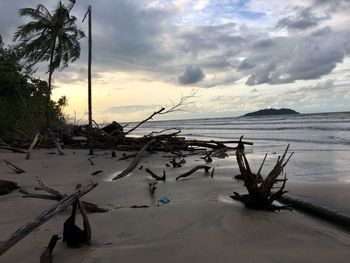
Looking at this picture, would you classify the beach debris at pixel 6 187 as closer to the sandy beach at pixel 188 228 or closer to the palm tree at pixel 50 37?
the sandy beach at pixel 188 228

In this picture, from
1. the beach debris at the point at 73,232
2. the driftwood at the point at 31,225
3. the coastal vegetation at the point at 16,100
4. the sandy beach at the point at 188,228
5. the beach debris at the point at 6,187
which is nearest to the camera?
the driftwood at the point at 31,225

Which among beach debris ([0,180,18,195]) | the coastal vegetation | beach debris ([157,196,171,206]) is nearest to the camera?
beach debris ([157,196,171,206])

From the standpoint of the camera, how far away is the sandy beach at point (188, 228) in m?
3.09

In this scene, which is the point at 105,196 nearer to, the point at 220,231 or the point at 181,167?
the point at 220,231

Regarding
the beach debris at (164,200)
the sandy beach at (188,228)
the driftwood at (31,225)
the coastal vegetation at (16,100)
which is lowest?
the sandy beach at (188,228)

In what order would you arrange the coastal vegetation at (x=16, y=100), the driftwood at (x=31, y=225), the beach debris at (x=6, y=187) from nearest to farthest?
the driftwood at (x=31, y=225)
the beach debris at (x=6, y=187)
the coastal vegetation at (x=16, y=100)

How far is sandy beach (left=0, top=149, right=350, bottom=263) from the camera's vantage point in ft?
10.1

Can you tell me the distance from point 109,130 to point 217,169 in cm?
658

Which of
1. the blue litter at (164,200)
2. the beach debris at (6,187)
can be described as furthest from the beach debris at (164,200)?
the beach debris at (6,187)

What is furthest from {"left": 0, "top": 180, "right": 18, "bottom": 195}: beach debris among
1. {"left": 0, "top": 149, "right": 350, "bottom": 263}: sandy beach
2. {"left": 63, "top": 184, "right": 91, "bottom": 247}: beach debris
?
{"left": 63, "top": 184, "right": 91, "bottom": 247}: beach debris

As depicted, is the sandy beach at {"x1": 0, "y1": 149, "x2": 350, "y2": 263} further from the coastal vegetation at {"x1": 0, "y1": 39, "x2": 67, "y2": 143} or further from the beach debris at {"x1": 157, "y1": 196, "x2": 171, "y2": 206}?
the coastal vegetation at {"x1": 0, "y1": 39, "x2": 67, "y2": 143}

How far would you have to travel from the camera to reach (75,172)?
859cm

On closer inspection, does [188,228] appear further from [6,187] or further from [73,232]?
[6,187]

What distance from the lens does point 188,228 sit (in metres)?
3.88
